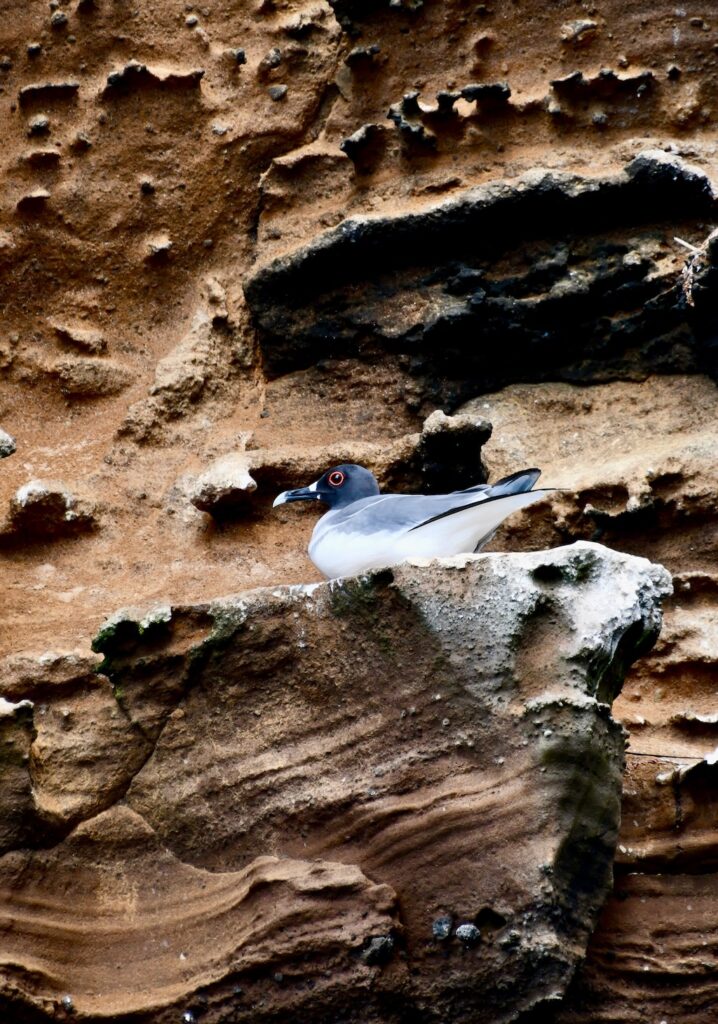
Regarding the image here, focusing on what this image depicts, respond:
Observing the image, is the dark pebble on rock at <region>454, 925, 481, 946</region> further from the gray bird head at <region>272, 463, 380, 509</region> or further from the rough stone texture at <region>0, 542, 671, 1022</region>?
the gray bird head at <region>272, 463, 380, 509</region>

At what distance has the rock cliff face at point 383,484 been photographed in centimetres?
405

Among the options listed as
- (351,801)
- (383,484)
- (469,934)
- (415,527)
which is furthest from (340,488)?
(469,934)

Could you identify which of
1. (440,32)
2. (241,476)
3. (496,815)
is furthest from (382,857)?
(440,32)

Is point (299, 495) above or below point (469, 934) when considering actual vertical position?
above

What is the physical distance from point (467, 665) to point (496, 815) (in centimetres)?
46

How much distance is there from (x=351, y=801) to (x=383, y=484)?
182 centimetres

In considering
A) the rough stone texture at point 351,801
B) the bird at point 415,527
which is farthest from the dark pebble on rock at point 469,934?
the bird at point 415,527

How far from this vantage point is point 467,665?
4156 mm

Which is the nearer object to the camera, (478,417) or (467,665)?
(467,665)

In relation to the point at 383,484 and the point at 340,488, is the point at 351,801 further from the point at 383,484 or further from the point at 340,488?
the point at 383,484

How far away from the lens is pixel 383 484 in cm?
574

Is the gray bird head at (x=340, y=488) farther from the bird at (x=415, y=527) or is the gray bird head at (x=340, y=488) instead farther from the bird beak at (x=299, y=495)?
the bird at (x=415, y=527)

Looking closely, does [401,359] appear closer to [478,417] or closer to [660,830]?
[478,417]

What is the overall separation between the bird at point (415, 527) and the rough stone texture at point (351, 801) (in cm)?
38
